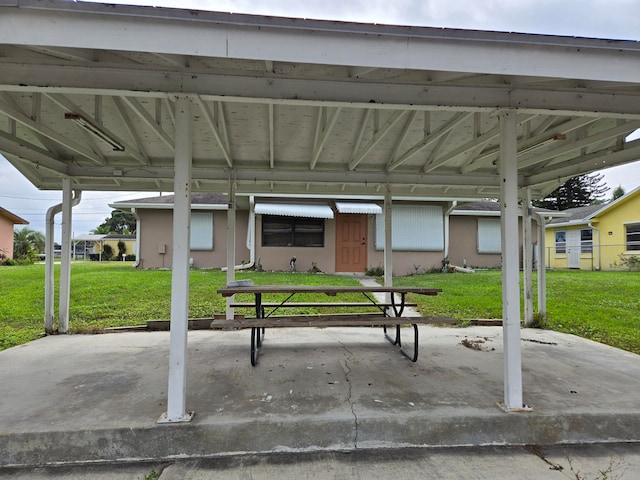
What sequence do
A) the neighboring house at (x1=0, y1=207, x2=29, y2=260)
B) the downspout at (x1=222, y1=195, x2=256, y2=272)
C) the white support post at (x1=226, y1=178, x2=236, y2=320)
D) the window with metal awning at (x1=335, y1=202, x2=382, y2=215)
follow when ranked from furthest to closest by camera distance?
the neighboring house at (x1=0, y1=207, x2=29, y2=260), the downspout at (x1=222, y1=195, x2=256, y2=272), the window with metal awning at (x1=335, y1=202, x2=382, y2=215), the white support post at (x1=226, y1=178, x2=236, y2=320)

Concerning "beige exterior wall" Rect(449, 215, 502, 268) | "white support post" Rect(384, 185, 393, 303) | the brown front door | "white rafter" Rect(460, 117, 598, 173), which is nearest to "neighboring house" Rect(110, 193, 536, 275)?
the brown front door

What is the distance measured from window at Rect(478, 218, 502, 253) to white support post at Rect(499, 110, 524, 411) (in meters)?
11.8

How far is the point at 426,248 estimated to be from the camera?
40.8 feet

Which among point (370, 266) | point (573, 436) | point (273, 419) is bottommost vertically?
point (573, 436)

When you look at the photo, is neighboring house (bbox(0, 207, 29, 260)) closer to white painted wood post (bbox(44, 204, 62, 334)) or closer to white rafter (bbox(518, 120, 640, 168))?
white painted wood post (bbox(44, 204, 62, 334))

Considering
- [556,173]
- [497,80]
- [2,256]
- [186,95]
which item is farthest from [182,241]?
[2,256]

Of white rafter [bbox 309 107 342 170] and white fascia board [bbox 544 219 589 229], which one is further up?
white fascia board [bbox 544 219 589 229]

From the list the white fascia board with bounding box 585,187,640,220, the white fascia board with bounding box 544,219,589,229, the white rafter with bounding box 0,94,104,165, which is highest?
the white fascia board with bounding box 585,187,640,220

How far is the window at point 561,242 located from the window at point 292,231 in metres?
14.1

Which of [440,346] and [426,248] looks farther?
[426,248]

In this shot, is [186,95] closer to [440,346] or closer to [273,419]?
[273,419]

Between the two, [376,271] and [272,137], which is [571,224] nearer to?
[376,271]

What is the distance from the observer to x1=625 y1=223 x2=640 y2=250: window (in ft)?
48.7

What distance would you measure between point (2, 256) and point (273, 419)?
23445 millimetres
